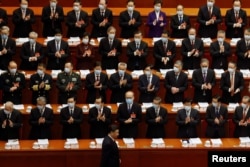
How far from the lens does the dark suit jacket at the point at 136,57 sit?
16.2 meters

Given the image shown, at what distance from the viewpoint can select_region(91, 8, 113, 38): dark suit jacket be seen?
56.3ft

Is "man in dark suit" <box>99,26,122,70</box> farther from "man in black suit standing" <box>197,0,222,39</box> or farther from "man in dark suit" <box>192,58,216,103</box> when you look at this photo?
"man in black suit standing" <box>197,0,222,39</box>

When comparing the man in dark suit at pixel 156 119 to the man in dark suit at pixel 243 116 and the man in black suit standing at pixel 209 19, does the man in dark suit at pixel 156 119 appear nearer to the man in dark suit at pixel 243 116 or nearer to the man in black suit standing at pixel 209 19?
the man in dark suit at pixel 243 116

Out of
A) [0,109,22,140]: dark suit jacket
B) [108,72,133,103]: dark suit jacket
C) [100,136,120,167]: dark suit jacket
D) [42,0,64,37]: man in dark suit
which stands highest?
[42,0,64,37]: man in dark suit

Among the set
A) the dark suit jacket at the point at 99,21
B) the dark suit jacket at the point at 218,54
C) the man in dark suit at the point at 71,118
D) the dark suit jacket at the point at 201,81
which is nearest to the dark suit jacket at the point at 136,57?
the dark suit jacket at the point at 99,21

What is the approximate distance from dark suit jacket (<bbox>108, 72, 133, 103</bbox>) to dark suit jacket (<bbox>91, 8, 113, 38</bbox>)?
2.14m

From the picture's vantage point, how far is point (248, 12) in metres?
18.3

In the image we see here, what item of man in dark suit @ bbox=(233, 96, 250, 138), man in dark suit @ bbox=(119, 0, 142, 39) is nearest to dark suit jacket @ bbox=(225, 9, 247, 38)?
man in dark suit @ bbox=(119, 0, 142, 39)

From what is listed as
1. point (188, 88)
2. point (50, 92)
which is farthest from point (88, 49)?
point (188, 88)

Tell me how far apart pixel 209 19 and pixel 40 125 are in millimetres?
5157

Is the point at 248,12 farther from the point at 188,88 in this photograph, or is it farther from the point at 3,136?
the point at 3,136

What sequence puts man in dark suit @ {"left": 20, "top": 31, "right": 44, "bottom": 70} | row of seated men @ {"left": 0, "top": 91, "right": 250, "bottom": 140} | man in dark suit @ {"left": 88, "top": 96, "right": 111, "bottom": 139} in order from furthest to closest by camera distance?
man in dark suit @ {"left": 20, "top": 31, "right": 44, "bottom": 70} < man in dark suit @ {"left": 88, "top": 96, "right": 111, "bottom": 139} < row of seated men @ {"left": 0, "top": 91, "right": 250, "bottom": 140}

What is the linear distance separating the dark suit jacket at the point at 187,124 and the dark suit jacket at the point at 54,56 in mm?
3236

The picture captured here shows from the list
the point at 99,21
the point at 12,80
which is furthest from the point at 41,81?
the point at 99,21
